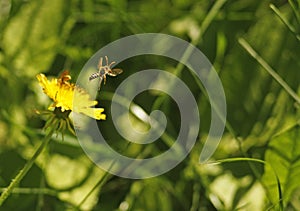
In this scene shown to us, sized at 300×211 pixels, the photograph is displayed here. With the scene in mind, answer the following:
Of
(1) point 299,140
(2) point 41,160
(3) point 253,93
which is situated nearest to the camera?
(1) point 299,140

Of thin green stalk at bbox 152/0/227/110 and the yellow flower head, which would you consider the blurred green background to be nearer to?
thin green stalk at bbox 152/0/227/110

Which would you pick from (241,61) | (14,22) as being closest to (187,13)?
(241,61)

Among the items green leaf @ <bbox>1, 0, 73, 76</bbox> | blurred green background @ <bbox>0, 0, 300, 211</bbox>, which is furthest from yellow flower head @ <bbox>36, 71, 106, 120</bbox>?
green leaf @ <bbox>1, 0, 73, 76</bbox>

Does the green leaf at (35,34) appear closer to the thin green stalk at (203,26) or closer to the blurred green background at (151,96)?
the blurred green background at (151,96)

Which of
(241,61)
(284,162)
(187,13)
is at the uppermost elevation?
(187,13)

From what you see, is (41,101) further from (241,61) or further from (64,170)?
(241,61)

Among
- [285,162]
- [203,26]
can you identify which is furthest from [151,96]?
[285,162]

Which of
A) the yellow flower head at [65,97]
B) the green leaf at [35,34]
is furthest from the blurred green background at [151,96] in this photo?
the yellow flower head at [65,97]

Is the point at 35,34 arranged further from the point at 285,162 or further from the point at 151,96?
the point at 285,162
